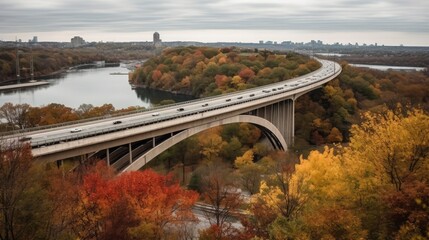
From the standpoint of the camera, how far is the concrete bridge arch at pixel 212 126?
21.4 meters

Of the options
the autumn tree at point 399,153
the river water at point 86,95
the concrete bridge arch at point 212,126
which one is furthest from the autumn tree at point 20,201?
the river water at point 86,95

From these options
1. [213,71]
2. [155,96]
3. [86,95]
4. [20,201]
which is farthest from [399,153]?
[155,96]

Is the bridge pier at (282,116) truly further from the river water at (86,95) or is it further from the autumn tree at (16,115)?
the river water at (86,95)

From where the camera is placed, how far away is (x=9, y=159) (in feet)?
33.2

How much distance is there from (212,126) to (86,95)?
4234cm

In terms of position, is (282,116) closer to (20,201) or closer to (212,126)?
(212,126)

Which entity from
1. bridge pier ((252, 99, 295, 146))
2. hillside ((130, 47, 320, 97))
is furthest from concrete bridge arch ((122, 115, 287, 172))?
hillside ((130, 47, 320, 97))

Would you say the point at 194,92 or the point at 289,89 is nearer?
the point at 289,89

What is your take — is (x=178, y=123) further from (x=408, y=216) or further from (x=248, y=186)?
(x=408, y=216)

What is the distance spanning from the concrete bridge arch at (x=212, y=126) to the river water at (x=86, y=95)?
2453 cm

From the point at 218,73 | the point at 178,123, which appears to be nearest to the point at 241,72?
the point at 218,73

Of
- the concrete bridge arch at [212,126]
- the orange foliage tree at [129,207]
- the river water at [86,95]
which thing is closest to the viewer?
the orange foliage tree at [129,207]

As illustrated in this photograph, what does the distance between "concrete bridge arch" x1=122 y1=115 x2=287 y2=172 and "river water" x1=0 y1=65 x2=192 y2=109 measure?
966 inches

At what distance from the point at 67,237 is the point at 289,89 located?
105ft
